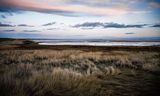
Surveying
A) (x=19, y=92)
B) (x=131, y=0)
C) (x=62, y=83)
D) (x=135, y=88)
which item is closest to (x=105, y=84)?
(x=135, y=88)

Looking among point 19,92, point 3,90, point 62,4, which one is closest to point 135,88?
point 19,92

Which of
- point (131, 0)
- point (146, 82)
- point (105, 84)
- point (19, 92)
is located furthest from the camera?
point (131, 0)

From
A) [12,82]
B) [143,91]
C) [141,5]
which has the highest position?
[141,5]

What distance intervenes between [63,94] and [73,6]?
523cm

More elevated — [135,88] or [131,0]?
[131,0]

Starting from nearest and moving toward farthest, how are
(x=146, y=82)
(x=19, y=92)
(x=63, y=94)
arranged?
(x=19, y=92) → (x=63, y=94) → (x=146, y=82)

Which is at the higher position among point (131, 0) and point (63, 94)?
point (131, 0)

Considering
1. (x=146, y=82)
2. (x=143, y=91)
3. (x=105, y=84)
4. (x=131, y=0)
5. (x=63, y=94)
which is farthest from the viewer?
(x=131, y=0)

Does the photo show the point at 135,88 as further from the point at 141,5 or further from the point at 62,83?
the point at 141,5

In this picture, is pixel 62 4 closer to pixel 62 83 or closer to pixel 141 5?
pixel 141 5

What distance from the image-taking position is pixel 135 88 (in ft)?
8.31

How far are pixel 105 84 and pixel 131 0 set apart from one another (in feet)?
14.6

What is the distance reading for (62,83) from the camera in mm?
2469

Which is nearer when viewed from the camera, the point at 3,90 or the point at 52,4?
the point at 3,90
